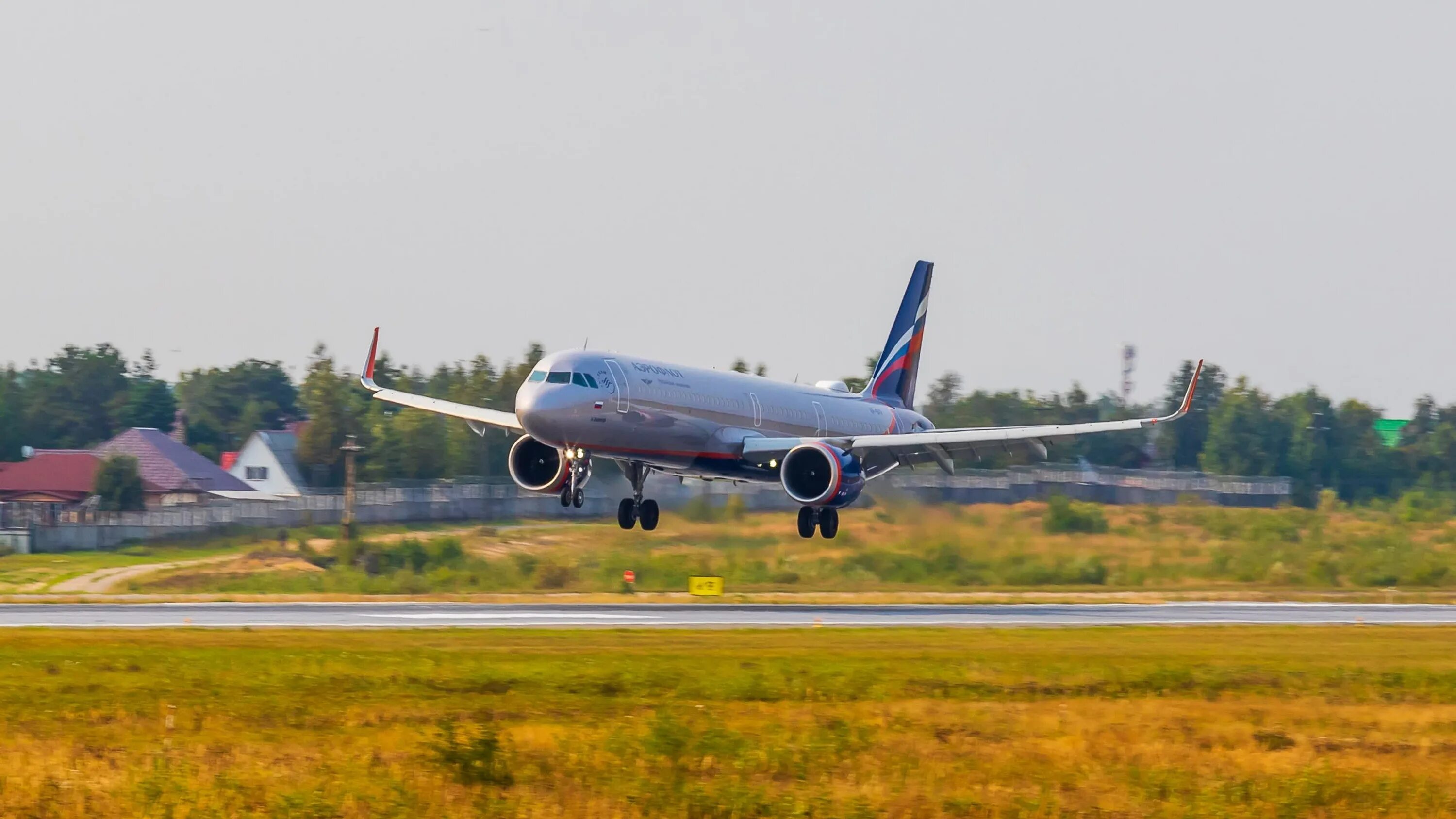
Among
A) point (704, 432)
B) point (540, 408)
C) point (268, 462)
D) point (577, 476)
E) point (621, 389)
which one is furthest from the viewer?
point (268, 462)

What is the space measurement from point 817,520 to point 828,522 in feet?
1.09

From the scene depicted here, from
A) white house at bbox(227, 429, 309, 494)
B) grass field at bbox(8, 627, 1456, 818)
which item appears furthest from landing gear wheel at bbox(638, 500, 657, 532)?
white house at bbox(227, 429, 309, 494)

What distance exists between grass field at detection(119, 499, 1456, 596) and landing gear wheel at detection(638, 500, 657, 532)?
335 centimetres

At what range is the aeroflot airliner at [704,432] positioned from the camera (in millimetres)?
41094

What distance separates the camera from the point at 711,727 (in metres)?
22.5

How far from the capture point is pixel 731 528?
5216 centimetres

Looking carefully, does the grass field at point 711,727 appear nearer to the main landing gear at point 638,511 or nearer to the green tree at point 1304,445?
the main landing gear at point 638,511

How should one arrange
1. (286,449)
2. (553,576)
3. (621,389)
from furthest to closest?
1. (286,449)
2. (553,576)
3. (621,389)

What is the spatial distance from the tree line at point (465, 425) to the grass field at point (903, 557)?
440 inches

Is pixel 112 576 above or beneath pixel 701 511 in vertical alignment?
beneath

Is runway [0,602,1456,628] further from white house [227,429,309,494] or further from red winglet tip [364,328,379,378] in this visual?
white house [227,429,309,494]

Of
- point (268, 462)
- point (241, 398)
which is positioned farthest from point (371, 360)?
point (241, 398)

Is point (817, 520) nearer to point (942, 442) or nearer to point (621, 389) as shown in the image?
point (942, 442)

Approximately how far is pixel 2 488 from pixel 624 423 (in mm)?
58307
